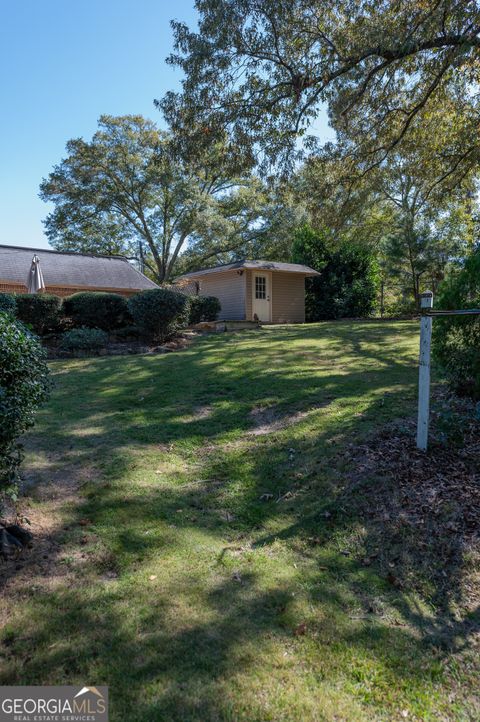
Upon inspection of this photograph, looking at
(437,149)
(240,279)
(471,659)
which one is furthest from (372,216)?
(471,659)

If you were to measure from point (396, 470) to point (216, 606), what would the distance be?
2.08m

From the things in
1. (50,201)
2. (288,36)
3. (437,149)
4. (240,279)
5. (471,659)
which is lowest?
(471,659)

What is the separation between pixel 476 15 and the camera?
6.76 m

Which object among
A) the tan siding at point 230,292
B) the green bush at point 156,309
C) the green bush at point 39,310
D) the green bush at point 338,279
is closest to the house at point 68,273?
the tan siding at point 230,292

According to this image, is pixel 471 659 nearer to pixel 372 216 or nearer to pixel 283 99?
pixel 283 99

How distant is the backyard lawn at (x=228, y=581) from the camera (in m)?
2.11

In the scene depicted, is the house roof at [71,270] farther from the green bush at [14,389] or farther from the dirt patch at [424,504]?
the dirt patch at [424,504]

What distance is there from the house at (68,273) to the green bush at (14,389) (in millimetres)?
18092

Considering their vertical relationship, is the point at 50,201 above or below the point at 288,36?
above

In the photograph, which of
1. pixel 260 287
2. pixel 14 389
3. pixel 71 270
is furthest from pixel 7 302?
pixel 71 270

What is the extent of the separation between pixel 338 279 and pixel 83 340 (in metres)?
13.4

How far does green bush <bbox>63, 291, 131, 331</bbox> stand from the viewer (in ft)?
40.8

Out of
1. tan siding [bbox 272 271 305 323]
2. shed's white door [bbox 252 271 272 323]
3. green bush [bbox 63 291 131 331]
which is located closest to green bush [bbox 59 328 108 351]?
green bush [bbox 63 291 131 331]

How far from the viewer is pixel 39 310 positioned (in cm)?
1171
